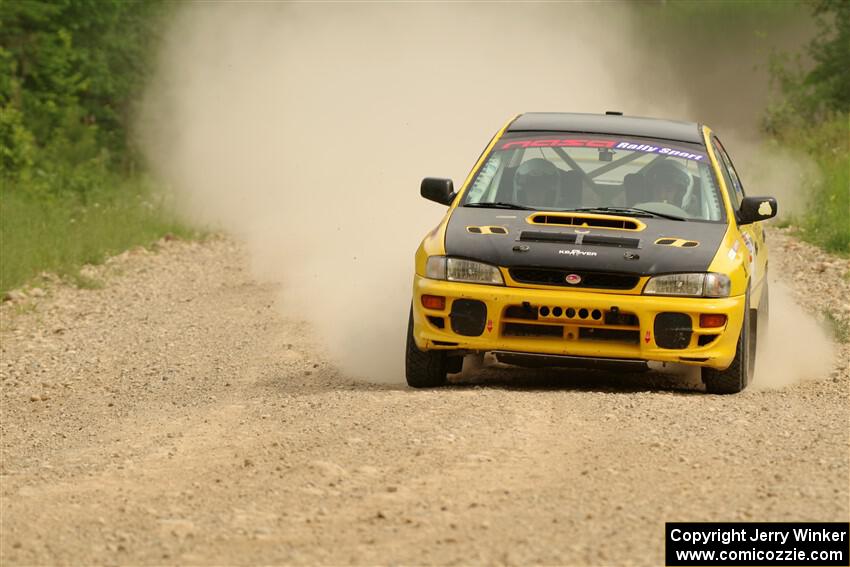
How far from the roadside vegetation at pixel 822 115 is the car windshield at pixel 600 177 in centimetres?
872

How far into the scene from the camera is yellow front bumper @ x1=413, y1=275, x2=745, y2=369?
9.24 m

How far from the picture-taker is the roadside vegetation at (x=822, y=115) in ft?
65.4

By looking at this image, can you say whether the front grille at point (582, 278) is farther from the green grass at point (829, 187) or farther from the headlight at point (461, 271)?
the green grass at point (829, 187)

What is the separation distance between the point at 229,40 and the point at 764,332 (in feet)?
65.8

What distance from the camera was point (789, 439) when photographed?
7.98 metres

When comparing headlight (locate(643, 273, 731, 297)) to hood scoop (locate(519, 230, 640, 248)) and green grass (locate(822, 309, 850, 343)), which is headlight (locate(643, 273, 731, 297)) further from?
green grass (locate(822, 309, 850, 343))

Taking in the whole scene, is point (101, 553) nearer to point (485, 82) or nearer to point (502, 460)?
point (502, 460)

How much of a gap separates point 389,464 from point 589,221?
2.82 metres

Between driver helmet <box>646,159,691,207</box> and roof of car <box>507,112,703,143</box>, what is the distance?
375 mm

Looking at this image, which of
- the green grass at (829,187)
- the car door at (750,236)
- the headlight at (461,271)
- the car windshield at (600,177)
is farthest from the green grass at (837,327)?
the green grass at (829,187)

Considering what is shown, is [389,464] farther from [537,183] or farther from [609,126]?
[609,126]

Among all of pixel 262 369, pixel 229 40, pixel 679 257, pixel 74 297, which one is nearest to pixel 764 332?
pixel 679 257

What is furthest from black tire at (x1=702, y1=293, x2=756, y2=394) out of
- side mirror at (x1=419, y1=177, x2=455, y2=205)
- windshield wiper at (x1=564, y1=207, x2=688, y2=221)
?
side mirror at (x1=419, y1=177, x2=455, y2=205)

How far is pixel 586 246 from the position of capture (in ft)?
30.9
